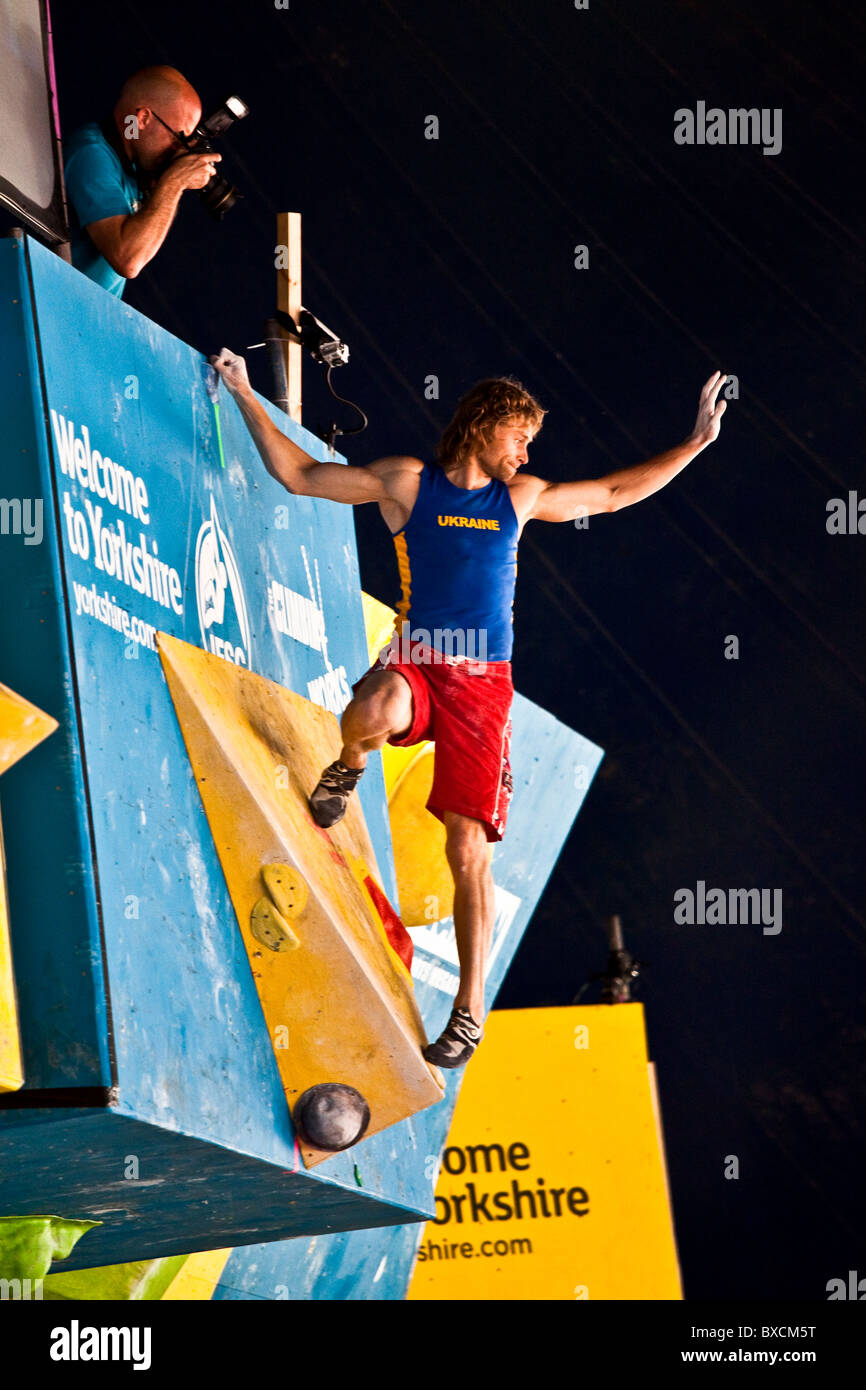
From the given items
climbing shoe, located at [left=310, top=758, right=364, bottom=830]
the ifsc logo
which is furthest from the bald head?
climbing shoe, located at [left=310, top=758, right=364, bottom=830]

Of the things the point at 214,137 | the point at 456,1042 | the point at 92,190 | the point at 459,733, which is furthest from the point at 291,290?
the point at 456,1042

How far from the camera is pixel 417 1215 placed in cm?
443

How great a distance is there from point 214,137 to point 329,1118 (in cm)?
249

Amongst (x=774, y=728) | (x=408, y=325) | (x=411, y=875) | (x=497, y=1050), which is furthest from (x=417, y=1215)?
(x=408, y=325)

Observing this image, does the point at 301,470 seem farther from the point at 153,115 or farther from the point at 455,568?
the point at 153,115

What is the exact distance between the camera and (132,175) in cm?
434

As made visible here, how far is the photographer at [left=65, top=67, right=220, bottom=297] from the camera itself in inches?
164

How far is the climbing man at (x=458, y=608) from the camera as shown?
13.9ft

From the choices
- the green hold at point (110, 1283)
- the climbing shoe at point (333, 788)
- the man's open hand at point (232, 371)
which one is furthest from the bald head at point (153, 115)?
the green hold at point (110, 1283)

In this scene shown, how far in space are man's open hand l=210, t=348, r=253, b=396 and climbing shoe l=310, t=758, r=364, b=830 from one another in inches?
40.1

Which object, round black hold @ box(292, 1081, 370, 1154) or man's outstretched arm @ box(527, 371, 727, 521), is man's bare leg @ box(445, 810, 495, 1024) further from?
man's outstretched arm @ box(527, 371, 727, 521)

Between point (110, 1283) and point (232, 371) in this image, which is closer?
point (232, 371)

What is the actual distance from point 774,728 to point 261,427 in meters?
6.18

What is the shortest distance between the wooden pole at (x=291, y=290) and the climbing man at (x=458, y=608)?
0.98 metres
